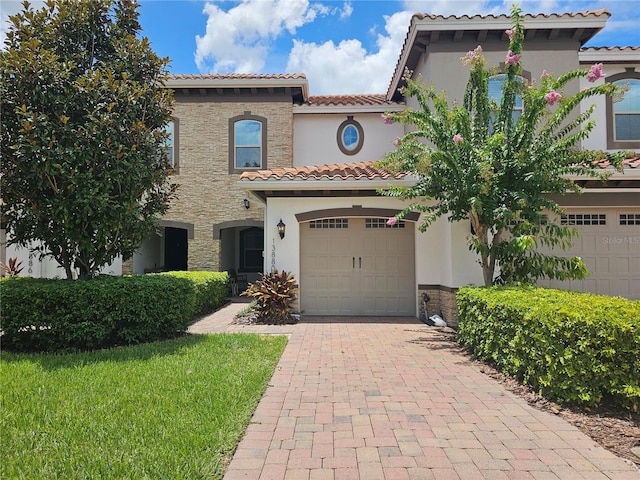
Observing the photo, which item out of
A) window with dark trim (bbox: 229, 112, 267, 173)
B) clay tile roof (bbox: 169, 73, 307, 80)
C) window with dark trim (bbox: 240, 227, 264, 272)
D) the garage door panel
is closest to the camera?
the garage door panel

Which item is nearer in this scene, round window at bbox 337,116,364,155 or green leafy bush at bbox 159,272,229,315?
green leafy bush at bbox 159,272,229,315

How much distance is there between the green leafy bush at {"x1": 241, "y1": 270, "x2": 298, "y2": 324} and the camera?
1013cm

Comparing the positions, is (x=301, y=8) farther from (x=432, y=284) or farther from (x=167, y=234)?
(x=167, y=234)

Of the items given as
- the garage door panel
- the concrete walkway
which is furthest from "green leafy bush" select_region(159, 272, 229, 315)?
the garage door panel

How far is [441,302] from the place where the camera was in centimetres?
1044

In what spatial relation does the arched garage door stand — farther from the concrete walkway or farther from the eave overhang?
the eave overhang

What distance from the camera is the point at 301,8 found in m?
10.4

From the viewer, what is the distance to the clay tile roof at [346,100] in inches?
587

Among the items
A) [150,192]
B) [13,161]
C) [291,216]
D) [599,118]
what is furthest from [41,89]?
[599,118]

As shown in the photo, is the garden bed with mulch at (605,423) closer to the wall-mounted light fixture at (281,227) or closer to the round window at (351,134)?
the wall-mounted light fixture at (281,227)

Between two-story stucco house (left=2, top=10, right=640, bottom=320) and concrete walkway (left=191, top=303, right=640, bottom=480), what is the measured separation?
4.27 meters

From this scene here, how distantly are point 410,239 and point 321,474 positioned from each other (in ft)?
28.2

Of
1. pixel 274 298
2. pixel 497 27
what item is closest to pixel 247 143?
pixel 274 298

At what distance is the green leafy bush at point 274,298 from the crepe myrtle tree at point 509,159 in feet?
13.1
